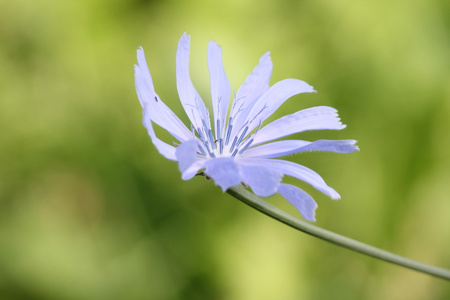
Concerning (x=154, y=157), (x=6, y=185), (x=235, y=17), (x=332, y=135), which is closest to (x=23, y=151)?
(x=6, y=185)

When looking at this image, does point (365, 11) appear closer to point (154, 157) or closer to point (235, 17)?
point (235, 17)

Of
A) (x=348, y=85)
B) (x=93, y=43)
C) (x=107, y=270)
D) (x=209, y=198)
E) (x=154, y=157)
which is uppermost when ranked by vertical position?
(x=93, y=43)

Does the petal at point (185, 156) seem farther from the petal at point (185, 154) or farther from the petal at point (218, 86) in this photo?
the petal at point (218, 86)

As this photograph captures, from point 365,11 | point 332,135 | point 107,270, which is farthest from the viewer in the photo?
point 365,11

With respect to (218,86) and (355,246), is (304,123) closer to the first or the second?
(218,86)

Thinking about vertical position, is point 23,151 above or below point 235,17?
below

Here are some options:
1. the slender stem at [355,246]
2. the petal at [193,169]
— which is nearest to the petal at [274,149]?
the petal at [193,169]
